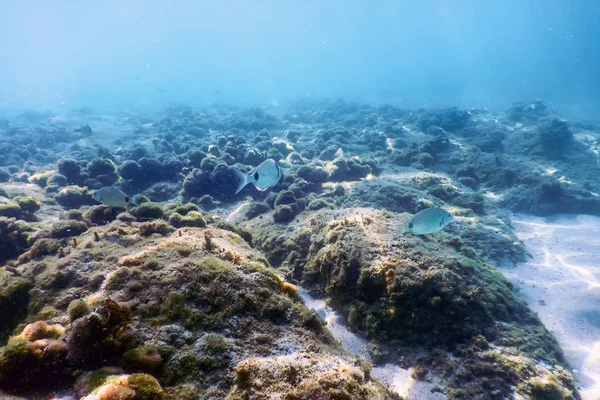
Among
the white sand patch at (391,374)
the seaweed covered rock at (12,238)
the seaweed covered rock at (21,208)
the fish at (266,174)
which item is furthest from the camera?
the seaweed covered rock at (21,208)

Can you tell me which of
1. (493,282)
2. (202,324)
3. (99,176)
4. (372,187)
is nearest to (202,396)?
(202,324)

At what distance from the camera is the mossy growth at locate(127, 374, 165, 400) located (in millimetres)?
1836

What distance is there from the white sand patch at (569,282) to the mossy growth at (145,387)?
5.48m

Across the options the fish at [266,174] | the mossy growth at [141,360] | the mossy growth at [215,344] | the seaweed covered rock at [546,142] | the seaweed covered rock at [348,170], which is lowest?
the seaweed covered rock at [546,142]

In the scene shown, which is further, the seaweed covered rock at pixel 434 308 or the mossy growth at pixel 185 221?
the mossy growth at pixel 185 221

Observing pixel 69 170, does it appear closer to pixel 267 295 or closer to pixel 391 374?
pixel 267 295

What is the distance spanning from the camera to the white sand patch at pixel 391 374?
144 inches

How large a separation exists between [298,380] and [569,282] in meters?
7.76

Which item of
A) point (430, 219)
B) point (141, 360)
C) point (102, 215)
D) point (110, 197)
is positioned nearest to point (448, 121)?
point (430, 219)

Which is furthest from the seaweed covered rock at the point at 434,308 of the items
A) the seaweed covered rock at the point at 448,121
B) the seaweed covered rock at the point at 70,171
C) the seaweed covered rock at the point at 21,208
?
A: the seaweed covered rock at the point at 448,121

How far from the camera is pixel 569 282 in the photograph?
6664 mm

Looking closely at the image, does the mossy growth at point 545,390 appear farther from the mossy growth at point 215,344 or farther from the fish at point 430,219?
the mossy growth at point 215,344

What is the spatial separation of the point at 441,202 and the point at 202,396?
931 centimetres

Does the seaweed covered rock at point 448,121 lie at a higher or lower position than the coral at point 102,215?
lower
